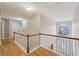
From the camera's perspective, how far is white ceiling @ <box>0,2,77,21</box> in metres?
1.23

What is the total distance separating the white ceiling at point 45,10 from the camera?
1.23 meters

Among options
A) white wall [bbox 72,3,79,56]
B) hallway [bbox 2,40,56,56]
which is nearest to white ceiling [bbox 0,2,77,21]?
white wall [bbox 72,3,79,56]

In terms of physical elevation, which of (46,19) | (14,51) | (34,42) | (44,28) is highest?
(46,19)

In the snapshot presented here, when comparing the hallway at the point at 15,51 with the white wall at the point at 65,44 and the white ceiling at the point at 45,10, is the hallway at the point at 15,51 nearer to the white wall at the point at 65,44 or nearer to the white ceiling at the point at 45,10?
the white wall at the point at 65,44

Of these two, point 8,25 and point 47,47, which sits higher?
point 8,25

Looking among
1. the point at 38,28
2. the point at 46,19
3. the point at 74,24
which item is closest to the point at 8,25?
the point at 38,28

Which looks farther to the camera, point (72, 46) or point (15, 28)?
point (15, 28)

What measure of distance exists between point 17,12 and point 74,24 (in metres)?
0.82

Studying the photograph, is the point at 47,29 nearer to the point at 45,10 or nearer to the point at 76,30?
the point at 45,10

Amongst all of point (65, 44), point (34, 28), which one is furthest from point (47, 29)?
point (65, 44)

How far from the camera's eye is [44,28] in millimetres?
1329

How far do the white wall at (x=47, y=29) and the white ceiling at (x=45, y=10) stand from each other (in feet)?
0.22

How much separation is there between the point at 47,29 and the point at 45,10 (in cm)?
27

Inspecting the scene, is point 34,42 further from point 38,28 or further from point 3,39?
point 3,39
